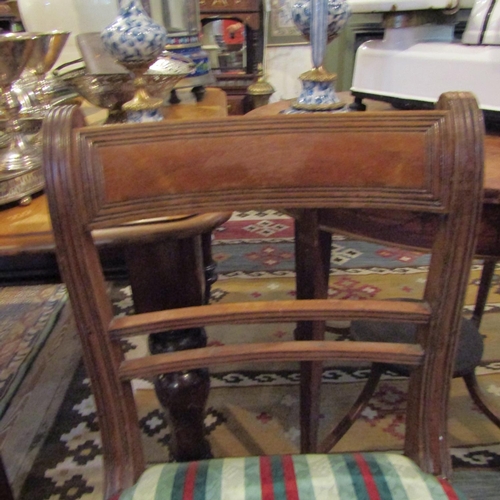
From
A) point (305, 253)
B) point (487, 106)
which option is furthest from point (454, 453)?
point (487, 106)

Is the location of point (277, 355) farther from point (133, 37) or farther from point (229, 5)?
point (229, 5)

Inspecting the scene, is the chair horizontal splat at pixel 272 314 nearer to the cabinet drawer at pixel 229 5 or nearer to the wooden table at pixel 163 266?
the wooden table at pixel 163 266

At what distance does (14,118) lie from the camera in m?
0.75

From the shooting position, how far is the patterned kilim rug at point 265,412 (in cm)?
112

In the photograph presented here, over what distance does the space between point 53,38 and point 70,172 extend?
2.42 ft

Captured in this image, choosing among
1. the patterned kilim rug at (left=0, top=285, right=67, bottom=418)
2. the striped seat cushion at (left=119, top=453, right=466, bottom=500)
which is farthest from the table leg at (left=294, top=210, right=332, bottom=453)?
the patterned kilim rug at (left=0, top=285, right=67, bottom=418)

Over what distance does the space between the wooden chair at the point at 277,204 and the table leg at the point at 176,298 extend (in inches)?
5.4

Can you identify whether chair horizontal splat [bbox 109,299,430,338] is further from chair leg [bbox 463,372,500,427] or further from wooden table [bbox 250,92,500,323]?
chair leg [bbox 463,372,500,427]

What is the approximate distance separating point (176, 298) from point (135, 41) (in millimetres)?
385

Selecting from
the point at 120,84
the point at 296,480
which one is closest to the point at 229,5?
the point at 120,84

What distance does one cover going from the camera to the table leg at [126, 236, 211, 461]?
656 mm

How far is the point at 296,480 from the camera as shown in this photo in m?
0.56

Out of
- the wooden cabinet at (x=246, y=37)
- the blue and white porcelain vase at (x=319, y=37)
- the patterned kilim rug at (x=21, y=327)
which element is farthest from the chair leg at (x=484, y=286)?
the wooden cabinet at (x=246, y=37)

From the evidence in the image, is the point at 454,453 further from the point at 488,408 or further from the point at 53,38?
the point at 53,38
